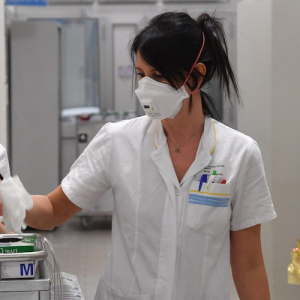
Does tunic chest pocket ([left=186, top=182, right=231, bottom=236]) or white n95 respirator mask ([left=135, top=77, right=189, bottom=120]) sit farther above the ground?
white n95 respirator mask ([left=135, top=77, right=189, bottom=120])

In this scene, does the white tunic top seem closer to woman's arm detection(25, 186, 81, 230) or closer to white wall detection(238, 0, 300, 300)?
woman's arm detection(25, 186, 81, 230)

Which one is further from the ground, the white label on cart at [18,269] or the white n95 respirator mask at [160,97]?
→ the white n95 respirator mask at [160,97]

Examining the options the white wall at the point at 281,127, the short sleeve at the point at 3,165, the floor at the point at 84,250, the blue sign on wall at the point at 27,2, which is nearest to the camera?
the short sleeve at the point at 3,165

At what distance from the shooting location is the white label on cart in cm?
126

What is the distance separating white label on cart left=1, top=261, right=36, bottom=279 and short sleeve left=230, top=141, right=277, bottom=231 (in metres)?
0.60

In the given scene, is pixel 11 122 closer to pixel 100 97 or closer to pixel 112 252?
pixel 100 97

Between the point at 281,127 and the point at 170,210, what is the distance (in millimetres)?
1789

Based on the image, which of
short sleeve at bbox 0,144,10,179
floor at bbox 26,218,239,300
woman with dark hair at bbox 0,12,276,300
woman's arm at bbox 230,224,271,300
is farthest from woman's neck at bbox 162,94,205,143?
floor at bbox 26,218,239,300

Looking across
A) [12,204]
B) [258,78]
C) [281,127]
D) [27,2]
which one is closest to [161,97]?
[12,204]

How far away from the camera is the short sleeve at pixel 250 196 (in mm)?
1556

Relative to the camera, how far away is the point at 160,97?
156cm

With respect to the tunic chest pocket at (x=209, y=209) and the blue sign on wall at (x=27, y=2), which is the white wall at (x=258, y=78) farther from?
the blue sign on wall at (x=27, y=2)

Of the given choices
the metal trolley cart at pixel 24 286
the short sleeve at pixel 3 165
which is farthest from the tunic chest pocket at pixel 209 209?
the short sleeve at pixel 3 165

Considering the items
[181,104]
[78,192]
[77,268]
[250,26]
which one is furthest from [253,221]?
[77,268]
